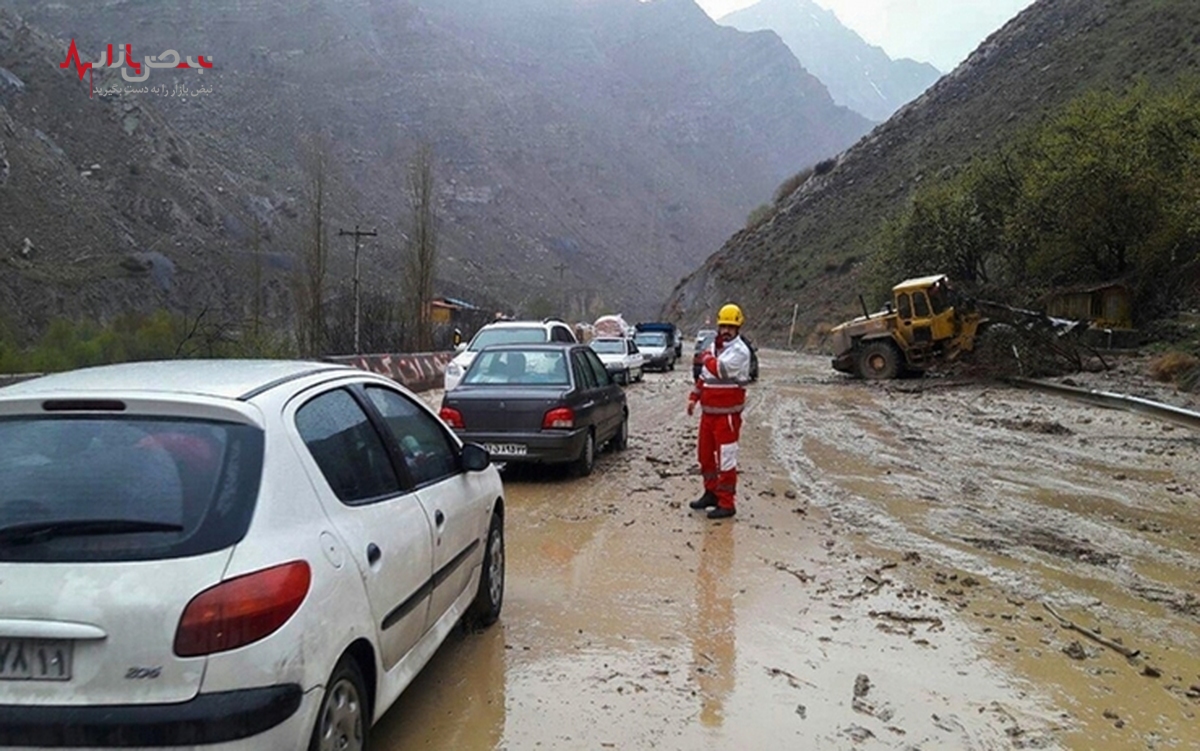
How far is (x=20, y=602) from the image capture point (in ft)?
8.13

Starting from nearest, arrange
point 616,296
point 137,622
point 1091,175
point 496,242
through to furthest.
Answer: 1. point 137,622
2. point 1091,175
3. point 496,242
4. point 616,296

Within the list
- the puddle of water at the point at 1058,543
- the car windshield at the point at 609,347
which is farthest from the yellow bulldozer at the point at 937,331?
the puddle of water at the point at 1058,543

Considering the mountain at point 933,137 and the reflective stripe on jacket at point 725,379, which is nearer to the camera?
the reflective stripe on jacket at point 725,379

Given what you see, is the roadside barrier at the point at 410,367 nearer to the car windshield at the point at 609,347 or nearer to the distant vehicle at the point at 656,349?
the car windshield at the point at 609,347

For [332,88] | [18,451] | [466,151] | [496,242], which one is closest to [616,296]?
[496,242]

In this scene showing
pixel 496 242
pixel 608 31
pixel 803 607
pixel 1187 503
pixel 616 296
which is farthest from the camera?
pixel 608 31

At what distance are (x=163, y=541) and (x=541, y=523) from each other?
17.4ft

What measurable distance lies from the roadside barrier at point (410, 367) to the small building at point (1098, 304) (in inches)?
799

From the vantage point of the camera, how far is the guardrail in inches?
568

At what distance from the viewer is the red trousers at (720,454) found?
7855 mm

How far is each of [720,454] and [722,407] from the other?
447 millimetres

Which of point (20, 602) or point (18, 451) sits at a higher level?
point (18, 451)

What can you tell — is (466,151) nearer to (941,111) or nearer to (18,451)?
(941,111)

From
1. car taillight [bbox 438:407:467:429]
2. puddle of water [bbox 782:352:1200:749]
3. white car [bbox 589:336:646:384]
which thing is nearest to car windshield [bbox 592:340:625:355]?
white car [bbox 589:336:646:384]
